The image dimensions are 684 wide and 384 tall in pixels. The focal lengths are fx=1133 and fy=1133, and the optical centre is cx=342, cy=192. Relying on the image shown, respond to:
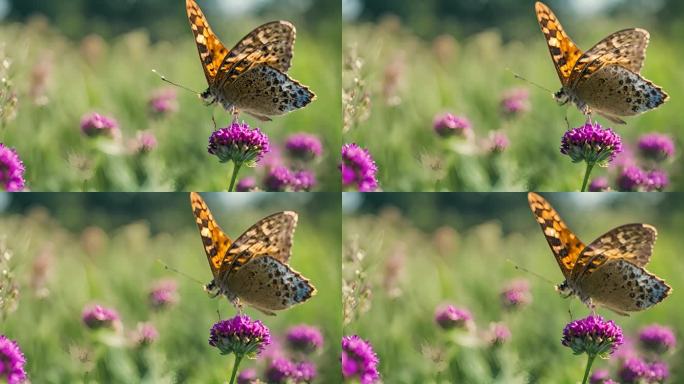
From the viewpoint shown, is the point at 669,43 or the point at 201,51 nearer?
the point at 201,51

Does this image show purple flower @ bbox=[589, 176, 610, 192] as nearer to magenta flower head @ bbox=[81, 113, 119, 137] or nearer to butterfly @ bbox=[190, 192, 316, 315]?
butterfly @ bbox=[190, 192, 316, 315]

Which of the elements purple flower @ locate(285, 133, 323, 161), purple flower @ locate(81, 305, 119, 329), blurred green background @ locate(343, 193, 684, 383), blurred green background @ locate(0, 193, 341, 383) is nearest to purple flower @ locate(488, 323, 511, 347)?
blurred green background @ locate(343, 193, 684, 383)

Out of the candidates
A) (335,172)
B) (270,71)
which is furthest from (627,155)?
(270,71)

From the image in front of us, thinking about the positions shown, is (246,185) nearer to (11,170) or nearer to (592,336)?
(11,170)

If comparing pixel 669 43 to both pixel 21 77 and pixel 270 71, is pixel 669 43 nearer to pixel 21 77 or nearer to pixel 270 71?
pixel 270 71

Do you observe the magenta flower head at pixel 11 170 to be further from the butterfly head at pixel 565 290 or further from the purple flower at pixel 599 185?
the purple flower at pixel 599 185

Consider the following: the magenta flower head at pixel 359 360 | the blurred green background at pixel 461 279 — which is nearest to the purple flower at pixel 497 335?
the blurred green background at pixel 461 279
